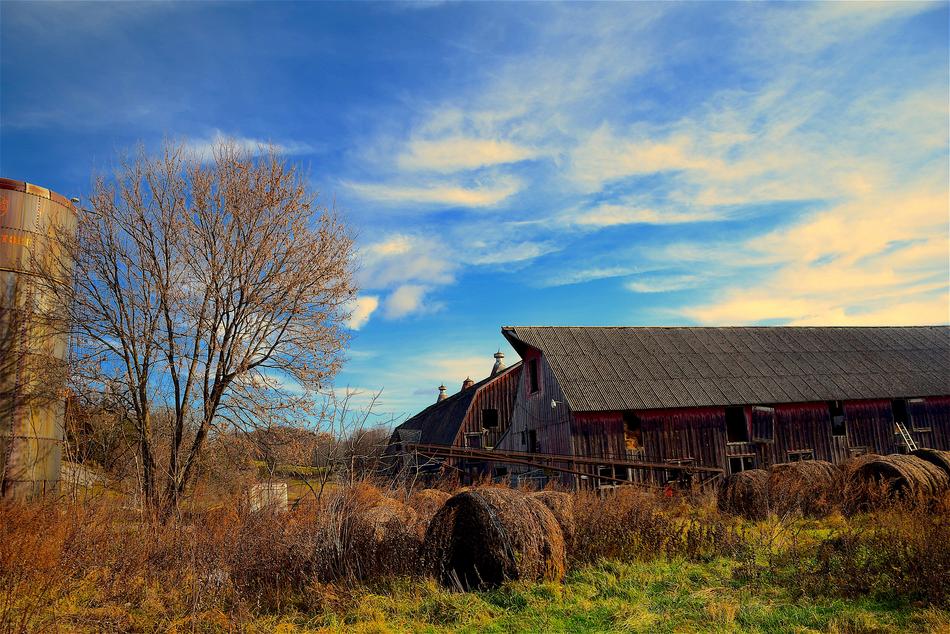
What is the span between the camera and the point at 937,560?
8766 millimetres

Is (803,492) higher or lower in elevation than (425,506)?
lower

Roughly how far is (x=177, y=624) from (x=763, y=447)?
22.7m

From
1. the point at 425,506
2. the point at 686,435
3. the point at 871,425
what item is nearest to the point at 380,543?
the point at 425,506

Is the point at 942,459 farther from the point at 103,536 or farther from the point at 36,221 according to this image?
the point at 36,221

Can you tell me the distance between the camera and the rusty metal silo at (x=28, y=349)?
589 inches

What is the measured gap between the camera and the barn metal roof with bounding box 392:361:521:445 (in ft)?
106

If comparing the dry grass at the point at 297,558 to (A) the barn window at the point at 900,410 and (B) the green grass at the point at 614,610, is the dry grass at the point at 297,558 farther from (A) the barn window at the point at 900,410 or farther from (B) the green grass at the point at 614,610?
(A) the barn window at the point at 900,410

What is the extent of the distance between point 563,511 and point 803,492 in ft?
24.3

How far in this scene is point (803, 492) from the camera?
1526 centimetres

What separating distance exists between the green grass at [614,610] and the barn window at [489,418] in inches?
869

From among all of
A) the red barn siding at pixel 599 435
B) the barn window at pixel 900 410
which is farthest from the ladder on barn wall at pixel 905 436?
the red barn siding at pixel 599 435

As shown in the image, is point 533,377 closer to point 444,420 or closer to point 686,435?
point 686,435

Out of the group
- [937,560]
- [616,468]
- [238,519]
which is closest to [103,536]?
[238,519]

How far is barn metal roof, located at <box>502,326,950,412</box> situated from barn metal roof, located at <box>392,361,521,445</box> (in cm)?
475
